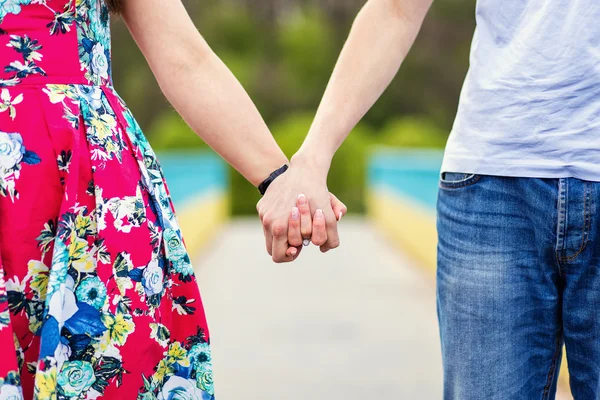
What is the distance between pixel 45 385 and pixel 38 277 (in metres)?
0.19

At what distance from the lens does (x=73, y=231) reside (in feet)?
5.82

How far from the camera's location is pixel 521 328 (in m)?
2.03

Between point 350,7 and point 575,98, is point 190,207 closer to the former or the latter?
point 575,98

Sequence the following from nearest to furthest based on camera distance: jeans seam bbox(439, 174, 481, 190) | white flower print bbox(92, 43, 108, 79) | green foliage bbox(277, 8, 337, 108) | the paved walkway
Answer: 1. white flower print bbox(92, 43, 108, 79)
2. jeans seam bbox(439, 174, 481, 190)
3. the paved walkway
4. green foliage bbox(277, 8, 337, 108)

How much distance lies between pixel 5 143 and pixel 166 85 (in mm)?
474

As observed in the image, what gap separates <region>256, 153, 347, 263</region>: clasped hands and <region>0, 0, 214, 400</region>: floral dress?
409 mm

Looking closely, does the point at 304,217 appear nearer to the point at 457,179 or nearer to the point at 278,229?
the point at 278,229

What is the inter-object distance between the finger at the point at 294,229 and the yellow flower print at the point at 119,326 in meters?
0.56

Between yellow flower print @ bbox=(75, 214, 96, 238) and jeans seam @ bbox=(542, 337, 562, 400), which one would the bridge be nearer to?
jeans seam @ bbox=(542, 337, 562, 400)

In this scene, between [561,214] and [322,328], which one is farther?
[322,328]

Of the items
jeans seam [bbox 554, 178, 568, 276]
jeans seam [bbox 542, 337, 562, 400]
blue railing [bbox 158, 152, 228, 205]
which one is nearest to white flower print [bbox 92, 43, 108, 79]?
jeans seam [bbox 554, 178, 568, 276]

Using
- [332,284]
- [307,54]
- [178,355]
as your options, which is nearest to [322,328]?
[332,284]

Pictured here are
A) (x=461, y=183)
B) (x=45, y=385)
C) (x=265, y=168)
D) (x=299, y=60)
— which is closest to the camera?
(x=45, y=385)

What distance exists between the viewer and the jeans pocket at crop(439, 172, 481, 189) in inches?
80.5
